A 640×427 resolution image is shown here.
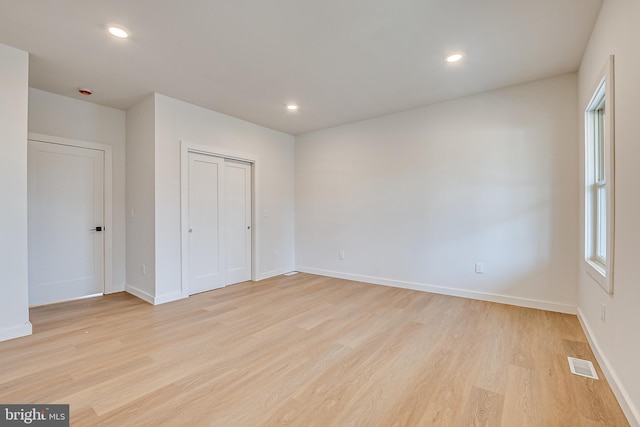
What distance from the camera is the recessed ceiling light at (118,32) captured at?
2328 mm

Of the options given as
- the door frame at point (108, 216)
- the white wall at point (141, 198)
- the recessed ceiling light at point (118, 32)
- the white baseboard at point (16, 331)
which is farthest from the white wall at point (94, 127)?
the recessed ceiling light at point (118, 32)

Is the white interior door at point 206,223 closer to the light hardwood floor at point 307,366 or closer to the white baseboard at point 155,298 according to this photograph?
the white baseboard at point 155,298

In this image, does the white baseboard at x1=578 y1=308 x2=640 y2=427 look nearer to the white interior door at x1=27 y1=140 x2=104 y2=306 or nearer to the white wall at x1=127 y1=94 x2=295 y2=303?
the white wall at x1=127 y1=94 x2=295 y2=303

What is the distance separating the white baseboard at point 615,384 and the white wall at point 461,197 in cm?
98

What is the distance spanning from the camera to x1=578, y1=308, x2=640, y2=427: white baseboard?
Result: 4.99ft

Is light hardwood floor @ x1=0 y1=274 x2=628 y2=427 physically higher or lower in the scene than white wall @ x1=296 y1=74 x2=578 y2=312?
lower

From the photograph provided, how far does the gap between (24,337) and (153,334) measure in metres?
1.14

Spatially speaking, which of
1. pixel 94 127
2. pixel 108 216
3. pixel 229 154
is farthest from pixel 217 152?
pixel 108 216

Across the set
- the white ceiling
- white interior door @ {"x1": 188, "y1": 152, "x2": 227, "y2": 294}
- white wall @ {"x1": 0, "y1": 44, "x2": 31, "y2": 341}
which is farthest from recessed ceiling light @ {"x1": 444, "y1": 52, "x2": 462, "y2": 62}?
white wall @ {"x1": 0, "y1": 44, "x2": 31, "y2": 341}

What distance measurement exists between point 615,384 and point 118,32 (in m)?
4.38

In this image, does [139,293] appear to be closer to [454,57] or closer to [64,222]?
[64,222]

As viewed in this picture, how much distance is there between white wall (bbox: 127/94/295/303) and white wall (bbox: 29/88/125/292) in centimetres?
20

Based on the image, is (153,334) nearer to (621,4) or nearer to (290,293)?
(290,293)

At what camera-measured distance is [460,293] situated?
383cm
